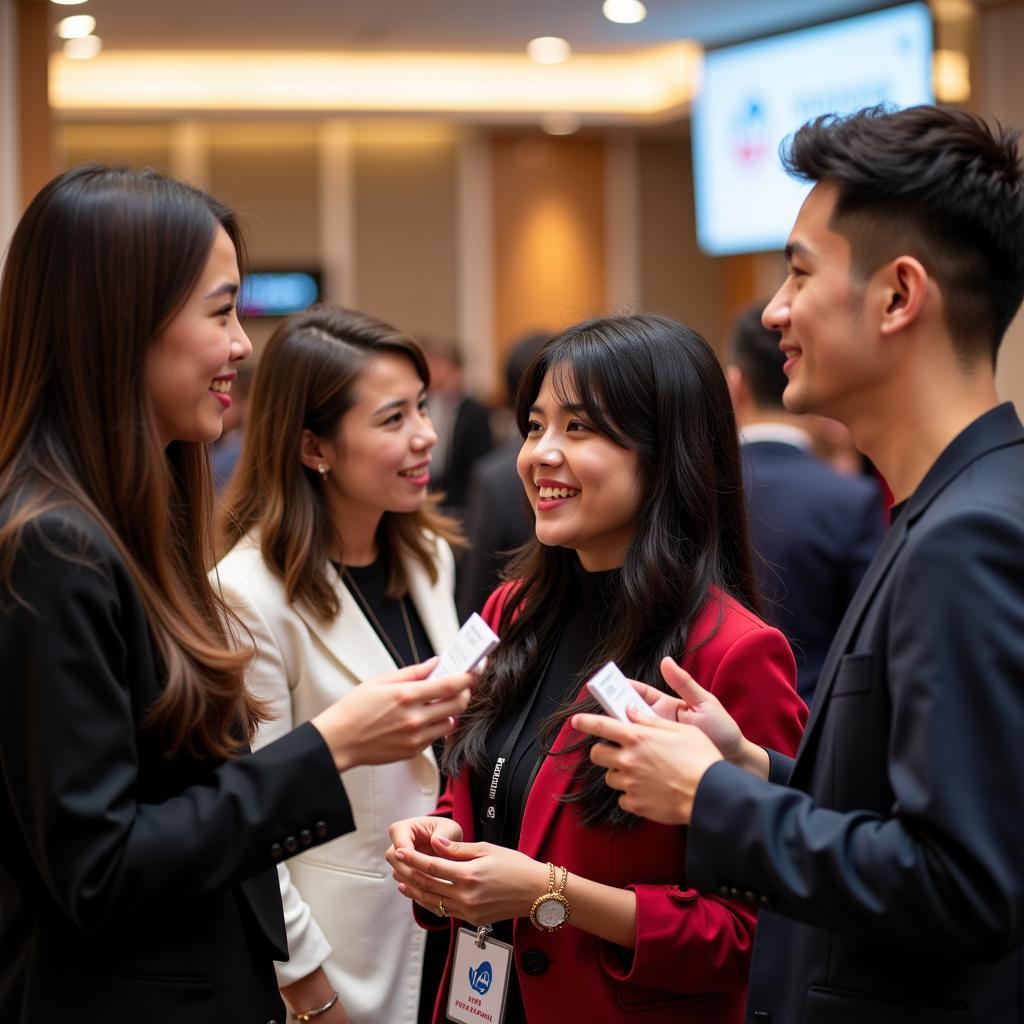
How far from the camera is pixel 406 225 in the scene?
11188 mm

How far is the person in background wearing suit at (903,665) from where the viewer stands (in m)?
1.36

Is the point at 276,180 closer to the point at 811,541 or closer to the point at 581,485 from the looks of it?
the point at 811,541

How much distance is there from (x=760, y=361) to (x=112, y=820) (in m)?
2.70

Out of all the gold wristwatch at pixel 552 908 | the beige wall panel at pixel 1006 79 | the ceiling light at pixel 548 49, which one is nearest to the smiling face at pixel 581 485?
the gold wristwatch at pixel 552 908

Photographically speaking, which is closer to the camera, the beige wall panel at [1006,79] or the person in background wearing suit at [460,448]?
the beige wall panel at [1006,79]

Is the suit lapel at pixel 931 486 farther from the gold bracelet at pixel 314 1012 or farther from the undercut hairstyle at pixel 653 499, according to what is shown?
the gold bracelet at pixel 314 1012

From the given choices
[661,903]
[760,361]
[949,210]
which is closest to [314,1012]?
[661,903]

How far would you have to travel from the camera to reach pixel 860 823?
1.44 metres

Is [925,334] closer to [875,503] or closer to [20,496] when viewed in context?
[20,496]

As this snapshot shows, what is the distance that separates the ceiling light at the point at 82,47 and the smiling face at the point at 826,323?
7921mm

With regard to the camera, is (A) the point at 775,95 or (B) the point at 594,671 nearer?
(B) the point at 594,671

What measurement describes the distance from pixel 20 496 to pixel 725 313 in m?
10.6

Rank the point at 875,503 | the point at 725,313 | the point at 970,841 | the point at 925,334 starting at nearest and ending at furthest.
→ 1. the point at 970,841
2. the point at 925,334
3. the point at 875,503
4. the point at 725,313

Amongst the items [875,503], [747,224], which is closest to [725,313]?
[747,224]
